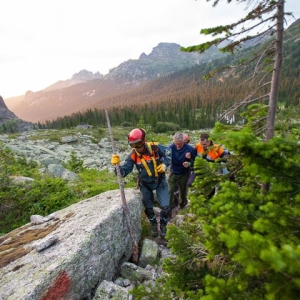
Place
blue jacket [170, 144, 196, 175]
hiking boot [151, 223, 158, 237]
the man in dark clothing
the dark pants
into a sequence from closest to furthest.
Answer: hiking boot [151, 223, 158, 237] → the man in dark clothing → blue jacket [170, 144, 196, 175] → the dark pants

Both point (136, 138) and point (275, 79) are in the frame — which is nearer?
point (275, 79)

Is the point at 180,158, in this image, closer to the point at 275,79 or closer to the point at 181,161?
the point at 181,161

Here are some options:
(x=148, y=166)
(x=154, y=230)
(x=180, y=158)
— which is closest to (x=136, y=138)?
Result: (x=148, y=166)

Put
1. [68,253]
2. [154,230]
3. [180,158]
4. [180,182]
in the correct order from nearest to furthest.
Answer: [68,253] < [154,230] < [180,158] < [180,182]

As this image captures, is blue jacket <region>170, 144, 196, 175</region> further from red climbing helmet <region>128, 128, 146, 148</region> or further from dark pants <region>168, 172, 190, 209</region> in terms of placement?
red climbing helmet <region>128, 128, 146, 148</region>

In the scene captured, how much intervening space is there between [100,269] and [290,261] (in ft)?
12.0

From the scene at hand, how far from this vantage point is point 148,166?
598 centimetres

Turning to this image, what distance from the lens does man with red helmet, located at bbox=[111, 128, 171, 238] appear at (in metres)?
5.73

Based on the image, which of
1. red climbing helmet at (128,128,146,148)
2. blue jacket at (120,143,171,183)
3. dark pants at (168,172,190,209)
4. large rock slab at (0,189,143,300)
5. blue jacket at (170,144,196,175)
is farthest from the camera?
dark pants at (168,172,190,209)

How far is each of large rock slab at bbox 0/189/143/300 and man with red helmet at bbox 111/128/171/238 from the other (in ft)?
2.86

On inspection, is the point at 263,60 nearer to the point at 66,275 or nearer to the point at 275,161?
the point at 275,161

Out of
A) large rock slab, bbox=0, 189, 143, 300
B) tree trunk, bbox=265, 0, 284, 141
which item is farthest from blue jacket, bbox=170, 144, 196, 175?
tree trunk, bbox=265, 0, 284, 141

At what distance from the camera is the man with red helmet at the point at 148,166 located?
5.73 metres

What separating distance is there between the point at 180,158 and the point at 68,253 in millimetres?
4284
